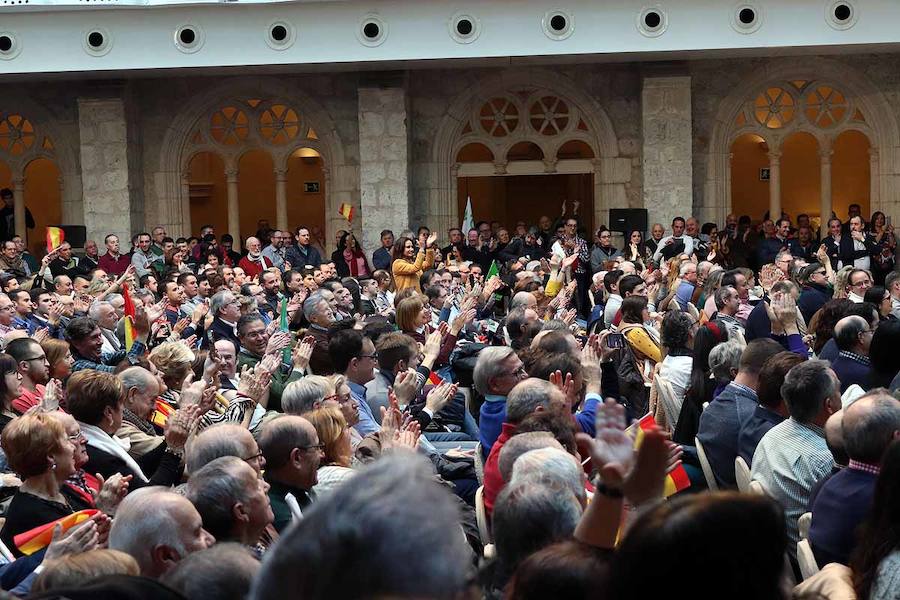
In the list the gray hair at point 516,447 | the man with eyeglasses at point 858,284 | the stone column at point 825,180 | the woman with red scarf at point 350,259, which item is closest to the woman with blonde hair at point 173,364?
the gray hair at point 516,447

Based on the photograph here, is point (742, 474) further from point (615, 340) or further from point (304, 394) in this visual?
point (615, 340)

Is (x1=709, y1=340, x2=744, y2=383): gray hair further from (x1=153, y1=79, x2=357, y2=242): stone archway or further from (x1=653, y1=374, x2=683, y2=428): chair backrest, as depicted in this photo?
(x1=153, y1=79, x2=357, y2=242): stone archway

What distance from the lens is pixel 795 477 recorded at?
4125mm

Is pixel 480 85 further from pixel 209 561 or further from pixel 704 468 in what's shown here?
pixel 209 561

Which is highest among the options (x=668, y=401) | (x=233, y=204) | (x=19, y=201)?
(x=19, y=201)

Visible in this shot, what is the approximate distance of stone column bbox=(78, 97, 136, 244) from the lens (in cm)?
1631

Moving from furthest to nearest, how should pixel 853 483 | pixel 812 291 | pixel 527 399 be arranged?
1. pixel 812 291
2. pixel 527 399
3. pixel 853 483

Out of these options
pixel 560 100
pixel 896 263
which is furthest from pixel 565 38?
pixel 896 263

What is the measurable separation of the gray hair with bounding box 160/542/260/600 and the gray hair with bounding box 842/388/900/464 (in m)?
1.87

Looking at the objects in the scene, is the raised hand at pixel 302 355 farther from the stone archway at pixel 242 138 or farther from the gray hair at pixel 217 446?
the stone archway at pixel 242 138

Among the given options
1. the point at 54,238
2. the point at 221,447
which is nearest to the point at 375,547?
the point at 221,447

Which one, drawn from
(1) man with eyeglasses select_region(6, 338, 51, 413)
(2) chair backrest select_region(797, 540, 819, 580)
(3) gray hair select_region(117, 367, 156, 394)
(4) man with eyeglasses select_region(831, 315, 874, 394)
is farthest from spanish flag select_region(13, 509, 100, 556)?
(4) man with eyeglasses select_region(831, 315, 874, 394)

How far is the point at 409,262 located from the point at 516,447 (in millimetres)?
9353

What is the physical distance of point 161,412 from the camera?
18.0 ft
